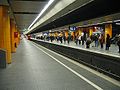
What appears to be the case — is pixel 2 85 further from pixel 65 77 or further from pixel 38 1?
pixel 38 1

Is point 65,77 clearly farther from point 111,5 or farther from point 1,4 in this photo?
point 1,4

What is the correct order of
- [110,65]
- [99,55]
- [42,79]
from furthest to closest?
[99,55] < [110,65] < [42,79]

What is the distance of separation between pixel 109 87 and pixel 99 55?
5003 mm

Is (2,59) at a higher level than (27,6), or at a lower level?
lower

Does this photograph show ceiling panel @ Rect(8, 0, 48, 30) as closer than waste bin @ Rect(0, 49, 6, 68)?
No

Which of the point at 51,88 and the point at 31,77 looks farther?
the point at 31,77

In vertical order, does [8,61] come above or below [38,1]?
below

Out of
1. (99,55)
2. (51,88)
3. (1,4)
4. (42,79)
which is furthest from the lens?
(1,4)

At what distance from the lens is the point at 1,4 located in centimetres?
1684

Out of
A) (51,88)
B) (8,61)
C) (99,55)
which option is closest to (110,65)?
(99,55)

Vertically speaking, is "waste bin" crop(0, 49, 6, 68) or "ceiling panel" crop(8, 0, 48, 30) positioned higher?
"ceiling panel" crop(8, 0, 48, 30)

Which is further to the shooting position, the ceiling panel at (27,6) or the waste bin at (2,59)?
the ceiling panel at (27,6)

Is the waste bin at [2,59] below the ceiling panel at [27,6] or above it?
below

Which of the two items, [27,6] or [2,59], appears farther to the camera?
[27,6]
